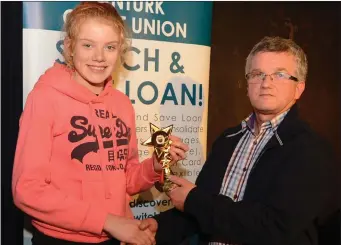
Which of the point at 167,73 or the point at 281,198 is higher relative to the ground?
the point at 167,73

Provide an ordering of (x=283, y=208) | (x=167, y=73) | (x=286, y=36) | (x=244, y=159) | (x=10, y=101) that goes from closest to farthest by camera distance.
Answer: (x=283, y=208) → (x=244, y=159) → (x=10, y=101) → (x=167, y=73) → (x=286, y=36)

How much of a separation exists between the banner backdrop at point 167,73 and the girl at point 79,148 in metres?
0.56

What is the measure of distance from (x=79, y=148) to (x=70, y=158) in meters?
0.05

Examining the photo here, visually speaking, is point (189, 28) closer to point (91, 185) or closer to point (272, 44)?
point (272, 44)

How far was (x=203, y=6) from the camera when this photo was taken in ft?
7.82

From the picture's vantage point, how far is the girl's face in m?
1.56

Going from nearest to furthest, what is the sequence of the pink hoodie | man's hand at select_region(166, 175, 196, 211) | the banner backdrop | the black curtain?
the pink hoodie
man's hand at select_region(166, 175, 196, 211)
the black curtain
the banner backdrop

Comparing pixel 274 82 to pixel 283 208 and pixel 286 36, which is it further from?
pixel 286 36

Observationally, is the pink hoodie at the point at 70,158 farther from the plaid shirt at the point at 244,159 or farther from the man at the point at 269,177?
the plaid shirt at the point at 244,159

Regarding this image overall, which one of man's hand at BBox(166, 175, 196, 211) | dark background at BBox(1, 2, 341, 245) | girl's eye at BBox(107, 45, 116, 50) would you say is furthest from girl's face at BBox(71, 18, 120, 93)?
dark background at BBox(1, 2, 341, 245)

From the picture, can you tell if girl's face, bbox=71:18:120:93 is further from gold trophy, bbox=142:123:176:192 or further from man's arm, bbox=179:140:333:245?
man's arm, bbox=179:140:333:245

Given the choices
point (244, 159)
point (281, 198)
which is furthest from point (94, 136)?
point (281, 198)

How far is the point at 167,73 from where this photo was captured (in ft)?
7.67

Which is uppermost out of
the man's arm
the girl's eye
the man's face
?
the girl's eye
